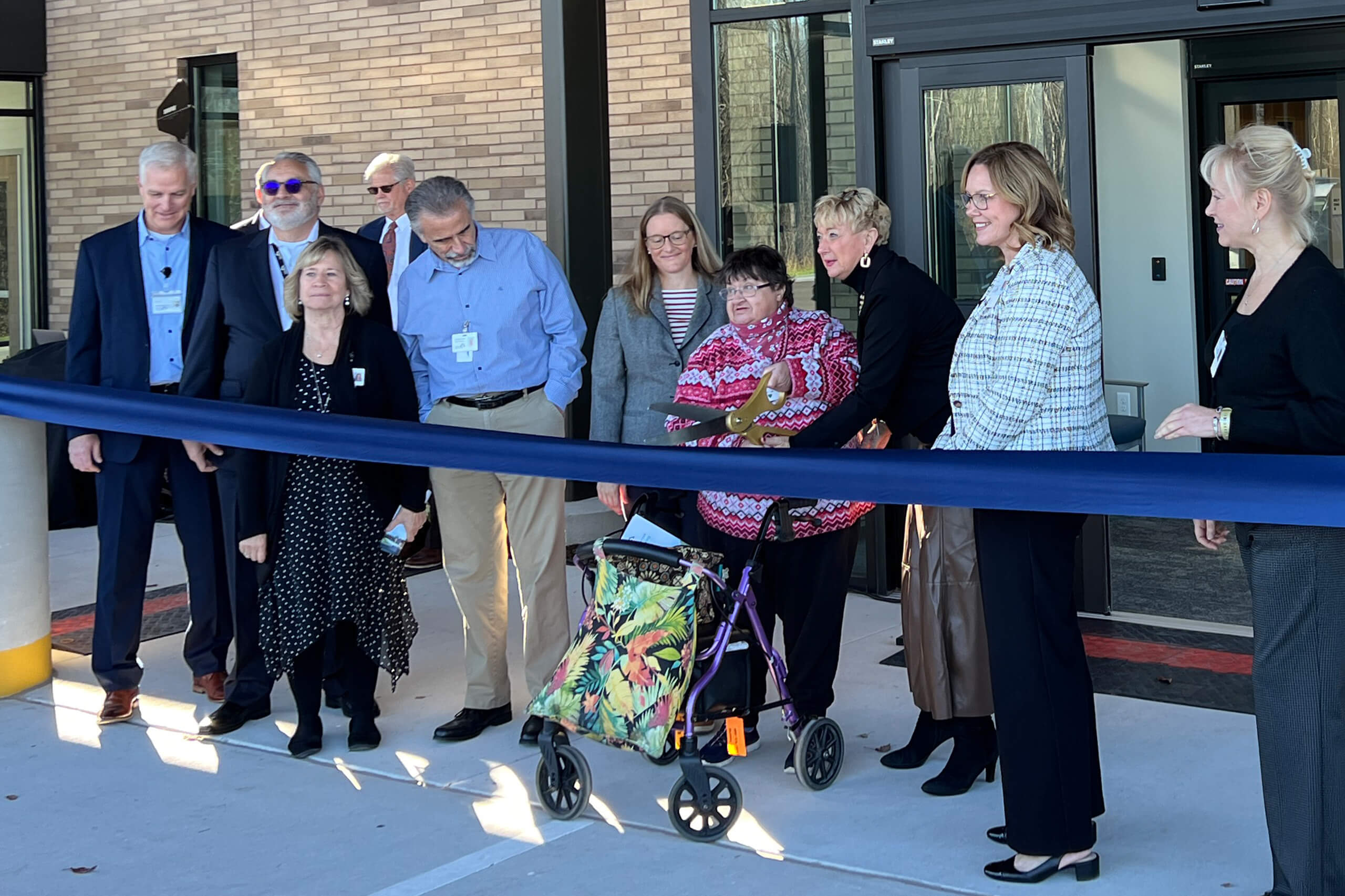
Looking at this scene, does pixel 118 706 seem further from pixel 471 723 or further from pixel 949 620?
pixel 949 620

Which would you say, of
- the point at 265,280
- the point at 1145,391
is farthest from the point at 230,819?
the point at 1145,391

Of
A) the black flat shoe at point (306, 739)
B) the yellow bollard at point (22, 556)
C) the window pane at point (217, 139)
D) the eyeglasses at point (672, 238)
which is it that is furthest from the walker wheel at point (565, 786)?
the window pane at point (217, 139)

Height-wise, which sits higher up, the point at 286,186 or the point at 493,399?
the point at 286,186

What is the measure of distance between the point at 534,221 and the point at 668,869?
21.0 feet

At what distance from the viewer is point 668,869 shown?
412 centimetres

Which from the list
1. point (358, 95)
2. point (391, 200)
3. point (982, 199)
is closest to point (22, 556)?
point (391, 200)

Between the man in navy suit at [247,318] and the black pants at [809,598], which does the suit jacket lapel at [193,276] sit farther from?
A: the black pants at [809,598]

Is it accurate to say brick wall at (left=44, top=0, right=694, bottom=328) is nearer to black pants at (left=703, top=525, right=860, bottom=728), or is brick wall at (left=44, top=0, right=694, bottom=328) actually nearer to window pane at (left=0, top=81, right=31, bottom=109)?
window pane at (left=0, top=81, right=31, bottom=109)

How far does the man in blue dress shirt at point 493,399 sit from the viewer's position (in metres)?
5.33

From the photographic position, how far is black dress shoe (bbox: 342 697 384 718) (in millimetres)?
5316

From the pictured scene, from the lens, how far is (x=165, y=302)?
19.0 ft

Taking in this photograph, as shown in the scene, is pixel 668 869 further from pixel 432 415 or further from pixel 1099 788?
pixel 432 415

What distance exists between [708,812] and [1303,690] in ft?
5.27

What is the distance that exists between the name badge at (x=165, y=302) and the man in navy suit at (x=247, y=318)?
0.52 ft
